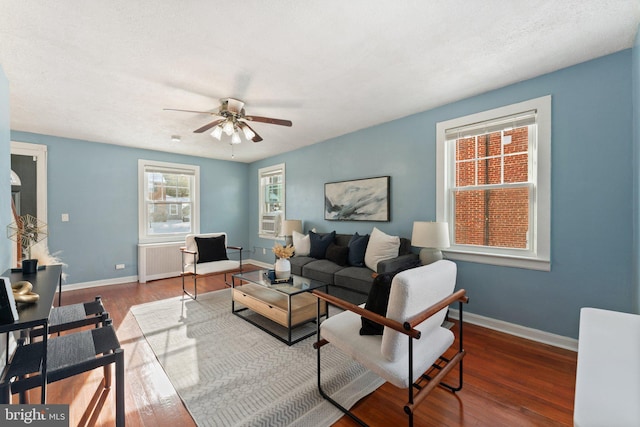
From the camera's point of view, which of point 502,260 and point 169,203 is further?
point 169,203

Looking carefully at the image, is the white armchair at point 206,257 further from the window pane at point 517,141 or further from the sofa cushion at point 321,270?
the window pane at point 517,141

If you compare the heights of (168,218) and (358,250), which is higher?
(168,218)

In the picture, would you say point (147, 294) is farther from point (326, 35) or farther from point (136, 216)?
point (326, 35)

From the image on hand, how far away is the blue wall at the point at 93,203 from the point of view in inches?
164

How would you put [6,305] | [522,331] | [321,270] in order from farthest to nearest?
[321,270], [522,331], [6,305]

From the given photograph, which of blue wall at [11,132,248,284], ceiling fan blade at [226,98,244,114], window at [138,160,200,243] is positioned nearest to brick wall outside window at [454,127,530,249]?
ceiling fan blade at [226,98,244,114]

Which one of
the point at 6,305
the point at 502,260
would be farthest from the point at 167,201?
the point at 502,260

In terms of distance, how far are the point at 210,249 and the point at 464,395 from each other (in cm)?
381

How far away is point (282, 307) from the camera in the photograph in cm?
273

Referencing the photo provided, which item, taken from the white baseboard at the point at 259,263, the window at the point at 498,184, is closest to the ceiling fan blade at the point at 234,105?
the window at the point at 498,184

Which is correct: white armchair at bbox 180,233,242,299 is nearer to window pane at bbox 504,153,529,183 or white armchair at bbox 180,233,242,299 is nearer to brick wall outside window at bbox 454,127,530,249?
brick wall outside window at bbox 454,127,530,249

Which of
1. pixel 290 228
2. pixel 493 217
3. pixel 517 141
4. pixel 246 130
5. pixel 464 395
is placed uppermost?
pixel 246 130

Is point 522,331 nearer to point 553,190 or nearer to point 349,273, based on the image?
point 553,190

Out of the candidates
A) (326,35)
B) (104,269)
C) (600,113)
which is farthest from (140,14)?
(104,269)
